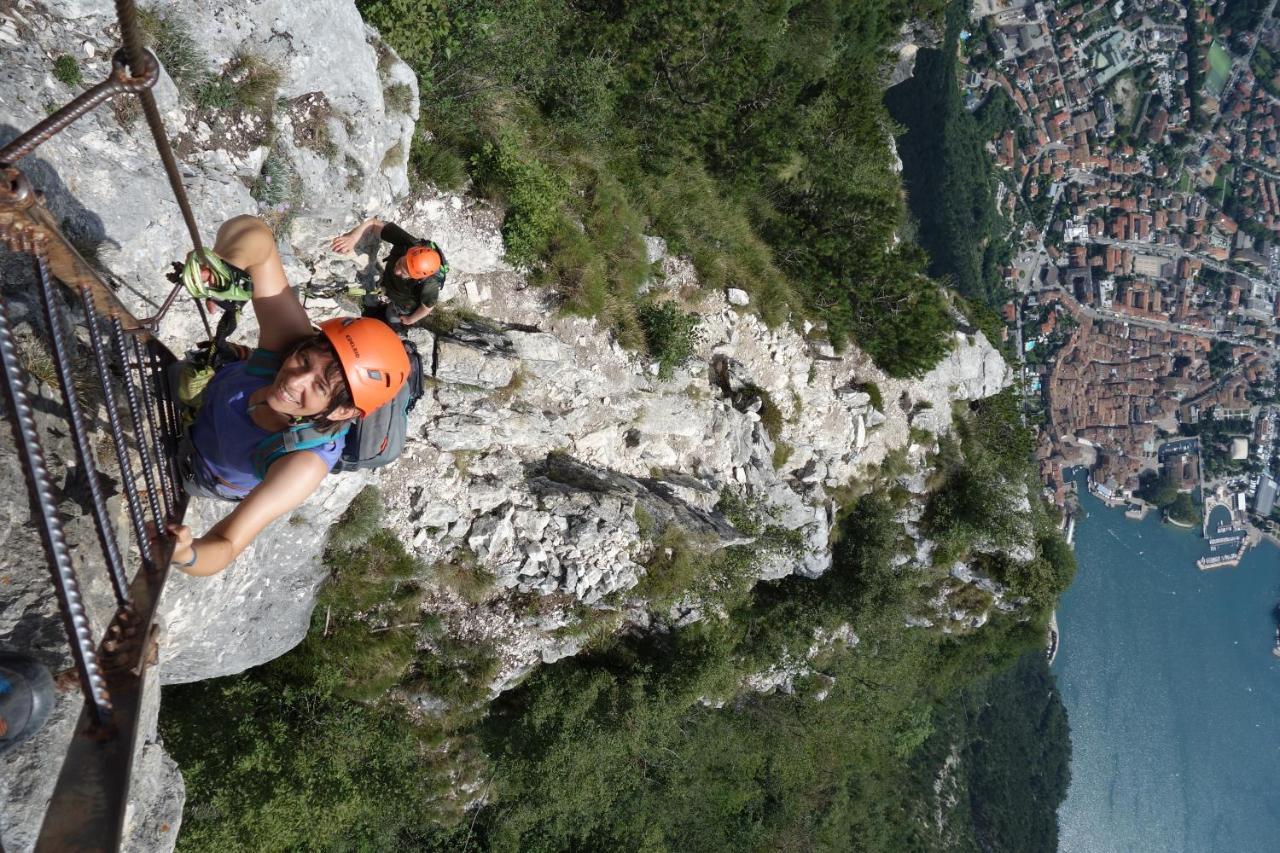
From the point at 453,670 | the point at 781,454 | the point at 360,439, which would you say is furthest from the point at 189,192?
the point at 781,454

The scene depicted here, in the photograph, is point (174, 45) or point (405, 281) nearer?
point (174, 45)

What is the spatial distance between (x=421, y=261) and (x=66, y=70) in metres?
2.99

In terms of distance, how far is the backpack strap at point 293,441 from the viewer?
10.7 feet

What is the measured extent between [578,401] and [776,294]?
18.6ft

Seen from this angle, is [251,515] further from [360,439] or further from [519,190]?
[519,190]

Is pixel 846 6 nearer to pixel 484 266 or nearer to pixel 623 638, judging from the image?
pixel 484 266

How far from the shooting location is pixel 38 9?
4.91 m

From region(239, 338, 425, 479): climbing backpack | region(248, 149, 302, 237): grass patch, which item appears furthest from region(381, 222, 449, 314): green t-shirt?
region(239, 338, 425, 479): climbing backpack

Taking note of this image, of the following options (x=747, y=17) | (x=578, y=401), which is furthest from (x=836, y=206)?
(x=578, y=401)

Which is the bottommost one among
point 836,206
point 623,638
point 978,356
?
point 623,638

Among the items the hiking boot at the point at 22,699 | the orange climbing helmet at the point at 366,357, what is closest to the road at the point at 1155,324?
the orange climbing helmet at the point at 366,357

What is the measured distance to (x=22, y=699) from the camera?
8.56 feet

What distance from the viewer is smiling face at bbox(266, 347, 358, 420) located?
3.24 metres

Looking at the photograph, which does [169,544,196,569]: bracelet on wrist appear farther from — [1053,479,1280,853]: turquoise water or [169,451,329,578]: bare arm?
[1053,479,1280,853]: turquoise water
